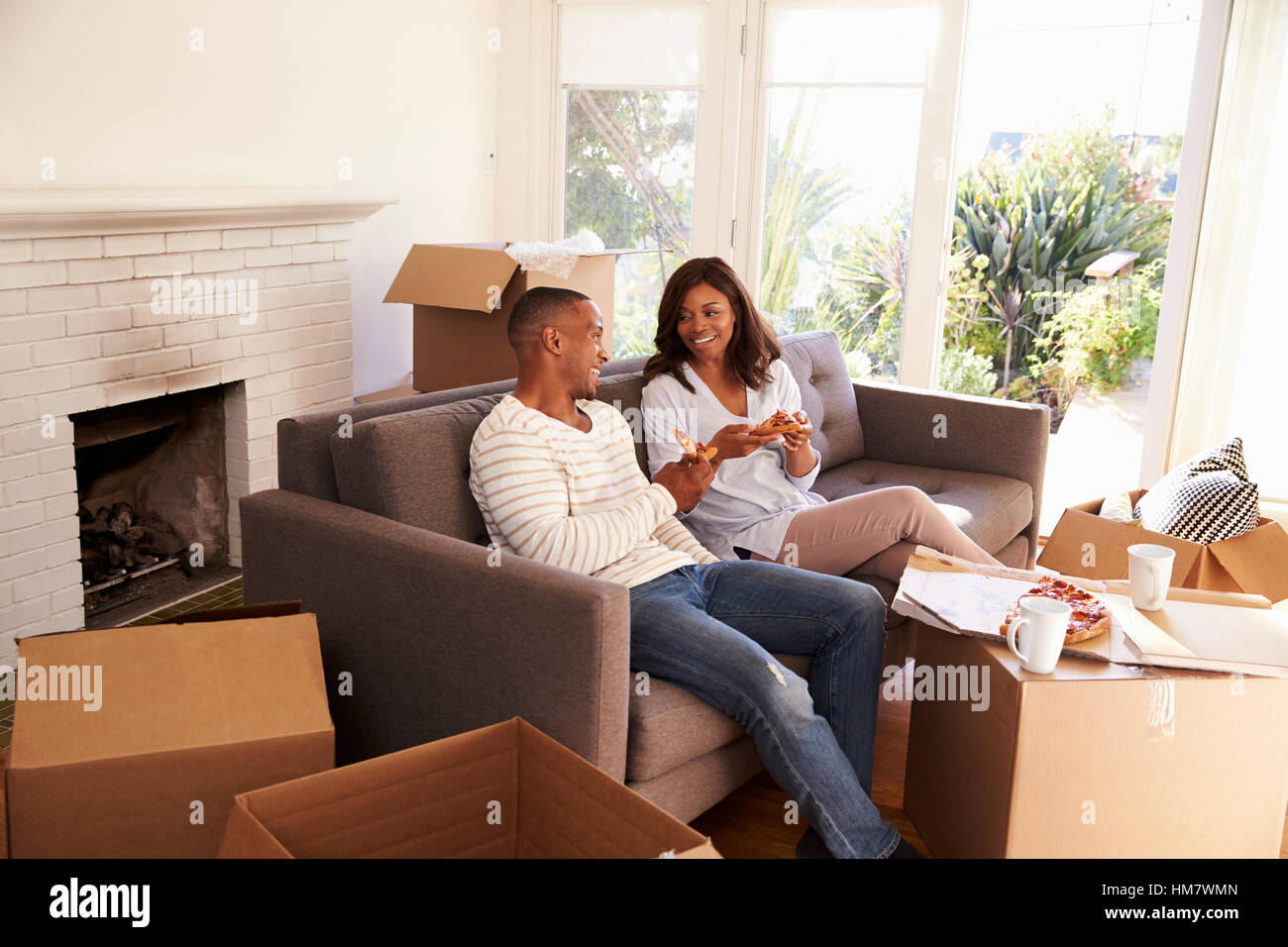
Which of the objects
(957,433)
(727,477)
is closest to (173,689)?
(727,477)

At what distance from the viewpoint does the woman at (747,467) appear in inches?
101

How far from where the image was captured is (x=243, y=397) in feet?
11.4

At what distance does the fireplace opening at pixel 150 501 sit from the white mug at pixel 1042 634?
2.44m

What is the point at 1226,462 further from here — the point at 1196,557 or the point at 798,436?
the point at 798,436

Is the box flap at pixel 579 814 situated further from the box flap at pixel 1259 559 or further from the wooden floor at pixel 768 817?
the box flap at pixel 1259 559

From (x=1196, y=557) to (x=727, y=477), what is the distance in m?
1.33

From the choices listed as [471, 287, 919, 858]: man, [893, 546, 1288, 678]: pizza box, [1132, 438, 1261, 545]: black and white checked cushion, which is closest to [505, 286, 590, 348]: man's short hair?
[471, 287, 919, 858]: man

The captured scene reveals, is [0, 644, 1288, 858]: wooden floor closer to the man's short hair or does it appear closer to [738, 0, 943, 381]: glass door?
the man's short hair

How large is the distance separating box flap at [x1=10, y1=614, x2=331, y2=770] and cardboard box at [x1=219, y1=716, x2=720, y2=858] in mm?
310

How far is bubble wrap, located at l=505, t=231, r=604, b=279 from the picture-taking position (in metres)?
3.44

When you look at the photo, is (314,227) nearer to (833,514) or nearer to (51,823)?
(833,514)
